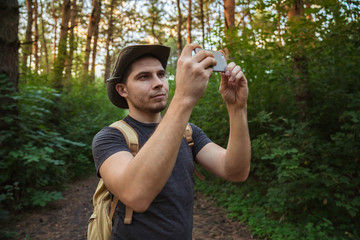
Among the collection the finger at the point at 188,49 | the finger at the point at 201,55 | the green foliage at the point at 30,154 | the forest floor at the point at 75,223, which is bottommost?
the forest floor at the point at 75,223

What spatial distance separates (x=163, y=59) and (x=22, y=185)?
168 inches

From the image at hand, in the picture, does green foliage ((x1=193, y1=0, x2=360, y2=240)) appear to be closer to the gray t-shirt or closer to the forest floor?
the forest floor

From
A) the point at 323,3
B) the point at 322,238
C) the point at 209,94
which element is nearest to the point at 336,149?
the point at 322,238

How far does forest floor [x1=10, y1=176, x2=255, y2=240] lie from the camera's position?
4.42m

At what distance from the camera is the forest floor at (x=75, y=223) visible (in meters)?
4.42

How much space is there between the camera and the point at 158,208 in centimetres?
148

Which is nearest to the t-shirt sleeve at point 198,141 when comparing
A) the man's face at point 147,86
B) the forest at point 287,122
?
the man's face at point 147,86

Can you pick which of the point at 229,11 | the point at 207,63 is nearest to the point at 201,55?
the point at 207,63

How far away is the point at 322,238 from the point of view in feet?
12.3

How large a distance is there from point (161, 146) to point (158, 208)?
0.56 meters

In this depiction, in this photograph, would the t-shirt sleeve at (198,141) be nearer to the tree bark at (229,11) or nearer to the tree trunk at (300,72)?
the tree trunk at (300,72)

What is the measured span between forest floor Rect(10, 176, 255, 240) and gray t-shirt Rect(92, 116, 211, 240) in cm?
335

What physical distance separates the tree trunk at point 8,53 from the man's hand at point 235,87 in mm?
3865

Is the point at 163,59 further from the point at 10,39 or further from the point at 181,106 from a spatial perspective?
the point at 10,39
